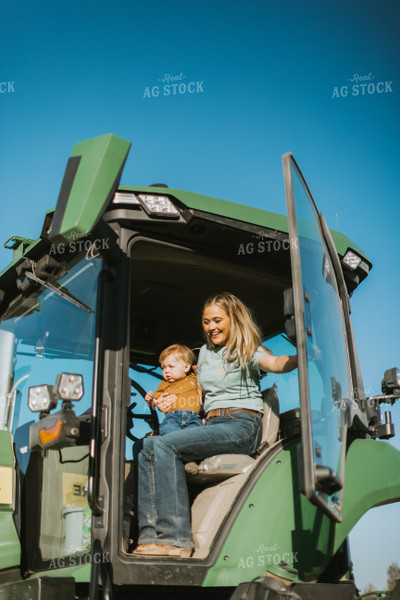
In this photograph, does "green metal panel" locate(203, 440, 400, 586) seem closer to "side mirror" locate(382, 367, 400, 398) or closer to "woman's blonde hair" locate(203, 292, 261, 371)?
"side mirror" locate(382, 367, 400, 398)

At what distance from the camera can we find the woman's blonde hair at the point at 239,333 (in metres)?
3.75

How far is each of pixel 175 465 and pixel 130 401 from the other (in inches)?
15.3

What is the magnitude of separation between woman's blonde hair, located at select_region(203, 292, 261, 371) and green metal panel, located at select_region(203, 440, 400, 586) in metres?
0.54

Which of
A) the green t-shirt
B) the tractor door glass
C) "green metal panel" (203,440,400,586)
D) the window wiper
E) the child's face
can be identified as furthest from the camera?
the child's face

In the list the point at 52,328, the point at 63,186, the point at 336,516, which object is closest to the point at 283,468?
the point at 336,516

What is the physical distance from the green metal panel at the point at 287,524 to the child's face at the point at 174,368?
2.84 ft

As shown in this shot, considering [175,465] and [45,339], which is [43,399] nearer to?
[175,465]

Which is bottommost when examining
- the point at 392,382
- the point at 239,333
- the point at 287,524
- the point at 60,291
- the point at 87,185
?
the point at 287,524

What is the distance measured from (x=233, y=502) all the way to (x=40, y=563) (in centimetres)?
96

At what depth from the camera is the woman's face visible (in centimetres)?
383

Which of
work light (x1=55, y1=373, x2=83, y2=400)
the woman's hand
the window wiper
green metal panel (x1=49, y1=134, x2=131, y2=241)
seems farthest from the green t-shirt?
green metal panel (x1=49, y1=134, x2=131, y2=241)

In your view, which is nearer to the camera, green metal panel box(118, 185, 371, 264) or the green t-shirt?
green metal panel box(118, 185, 371, 264)

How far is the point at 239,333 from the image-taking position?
3.79 metres

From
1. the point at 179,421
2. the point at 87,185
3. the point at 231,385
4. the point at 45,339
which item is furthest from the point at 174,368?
the point at 87,185
